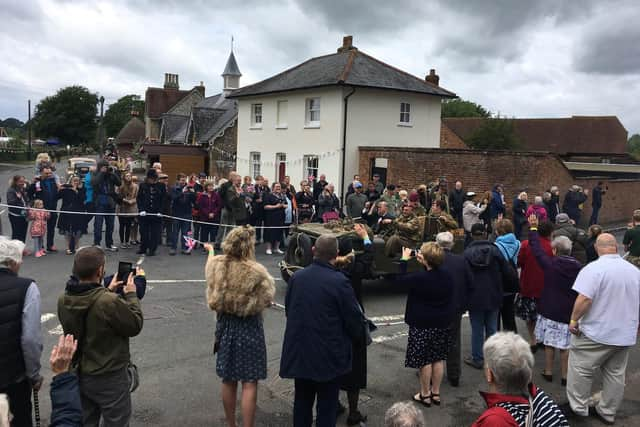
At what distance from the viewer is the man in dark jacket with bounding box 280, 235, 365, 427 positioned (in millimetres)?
4258

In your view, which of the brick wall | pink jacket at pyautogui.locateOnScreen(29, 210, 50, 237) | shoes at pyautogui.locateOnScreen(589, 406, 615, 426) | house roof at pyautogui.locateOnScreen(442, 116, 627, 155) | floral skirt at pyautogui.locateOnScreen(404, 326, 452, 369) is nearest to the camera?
→ shoes at pyautogui.locateOnScreen(589, 406, 615, 426)

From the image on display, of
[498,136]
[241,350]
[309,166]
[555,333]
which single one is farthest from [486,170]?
[498,136]

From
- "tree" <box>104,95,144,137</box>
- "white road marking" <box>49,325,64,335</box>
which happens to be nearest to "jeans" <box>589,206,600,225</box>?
"white road marking" <box>49,325,64,335</box>

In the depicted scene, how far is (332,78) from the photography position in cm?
2442

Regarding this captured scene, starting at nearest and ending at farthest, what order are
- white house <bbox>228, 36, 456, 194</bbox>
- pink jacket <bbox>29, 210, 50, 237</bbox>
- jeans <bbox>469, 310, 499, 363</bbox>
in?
jeans <bbox>469, 310, 499, 363</bbox> < pink jacket <bbox>29, 210, 50, 237</bbox> < white house <bbox>228, 36, 456, 194</bbox>

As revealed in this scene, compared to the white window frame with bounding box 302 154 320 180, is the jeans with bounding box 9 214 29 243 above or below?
below

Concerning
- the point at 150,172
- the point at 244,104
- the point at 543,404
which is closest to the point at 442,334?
the point at 543,404

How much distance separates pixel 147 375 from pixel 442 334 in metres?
3.33

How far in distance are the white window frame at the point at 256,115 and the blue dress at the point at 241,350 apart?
84.9ft

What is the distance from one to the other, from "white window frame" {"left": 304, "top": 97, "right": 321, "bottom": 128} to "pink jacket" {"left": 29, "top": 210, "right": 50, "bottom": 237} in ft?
52.0

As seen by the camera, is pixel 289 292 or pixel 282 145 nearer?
pixel 289 292

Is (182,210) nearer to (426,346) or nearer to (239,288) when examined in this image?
(426,346)

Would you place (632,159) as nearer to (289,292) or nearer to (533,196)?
(533,196)

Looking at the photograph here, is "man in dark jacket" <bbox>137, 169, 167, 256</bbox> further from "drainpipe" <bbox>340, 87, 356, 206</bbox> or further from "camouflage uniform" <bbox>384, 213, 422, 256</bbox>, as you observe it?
"drainpipe" <bbox>340, 87, 356, 206</bbox>
